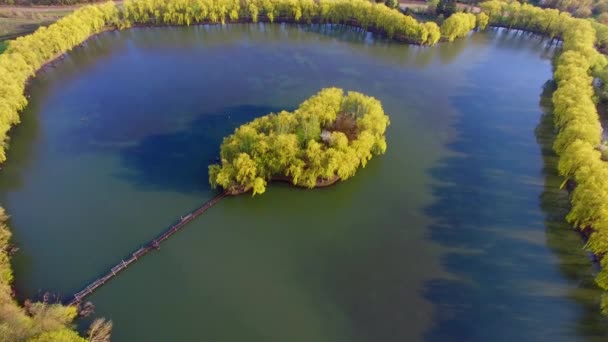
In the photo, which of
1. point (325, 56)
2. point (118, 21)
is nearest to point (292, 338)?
point (325, 56)

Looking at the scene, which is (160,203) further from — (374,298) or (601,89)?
(601,89)

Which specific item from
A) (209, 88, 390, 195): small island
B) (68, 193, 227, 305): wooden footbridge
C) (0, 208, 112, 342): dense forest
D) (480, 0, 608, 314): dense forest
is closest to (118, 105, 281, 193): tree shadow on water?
(68, 193, 227, 305): wooden footbridge

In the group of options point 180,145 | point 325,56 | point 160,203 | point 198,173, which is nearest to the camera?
point 160,203

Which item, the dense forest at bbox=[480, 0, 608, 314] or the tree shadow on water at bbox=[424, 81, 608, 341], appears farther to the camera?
the dense forest at bbox=[480, 0, 608, 314]

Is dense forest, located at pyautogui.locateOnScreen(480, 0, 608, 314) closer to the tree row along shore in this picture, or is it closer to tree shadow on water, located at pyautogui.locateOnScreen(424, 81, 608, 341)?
the tree row along shore

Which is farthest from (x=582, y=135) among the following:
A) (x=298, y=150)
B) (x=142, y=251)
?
(x=142, y=251)

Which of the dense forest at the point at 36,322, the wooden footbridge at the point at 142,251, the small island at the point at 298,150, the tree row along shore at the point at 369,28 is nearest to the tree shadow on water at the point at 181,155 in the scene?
the wooden footbridge at the point at 142,251

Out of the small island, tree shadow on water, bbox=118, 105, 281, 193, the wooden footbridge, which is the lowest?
the wooden footbridge

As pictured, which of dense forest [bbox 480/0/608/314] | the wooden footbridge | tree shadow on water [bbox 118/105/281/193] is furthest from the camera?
tree shadow on water [bbox 118/105/281/193]
